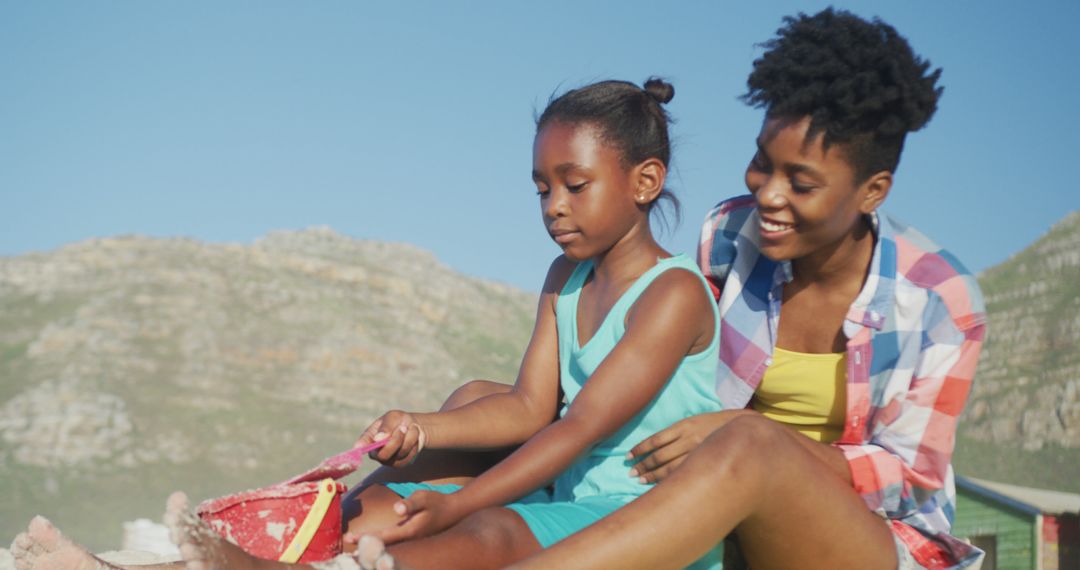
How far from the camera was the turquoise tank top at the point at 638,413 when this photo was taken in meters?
2.78

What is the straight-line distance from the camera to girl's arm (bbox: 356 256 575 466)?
2752 millimetres

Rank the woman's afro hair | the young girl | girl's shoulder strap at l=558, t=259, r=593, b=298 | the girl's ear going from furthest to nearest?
girl's shoulder strap at l=558, t=259, r=593, b=298 < the girl's ear < the woman's afro hair < the young girl

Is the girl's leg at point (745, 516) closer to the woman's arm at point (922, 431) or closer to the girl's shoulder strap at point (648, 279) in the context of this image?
the woman's arm at point (922, 431)

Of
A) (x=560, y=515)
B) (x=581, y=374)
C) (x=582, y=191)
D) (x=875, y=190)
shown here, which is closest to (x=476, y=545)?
(x=560, y=515)

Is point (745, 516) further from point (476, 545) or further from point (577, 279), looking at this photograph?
point (577, 279)

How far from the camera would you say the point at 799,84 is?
280cm

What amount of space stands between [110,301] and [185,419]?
6759 mm

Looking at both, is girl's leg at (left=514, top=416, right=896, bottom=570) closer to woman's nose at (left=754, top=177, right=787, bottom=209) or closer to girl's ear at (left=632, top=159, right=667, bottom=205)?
woman's nose at (left=754, top=177, right=787, bottom=209)

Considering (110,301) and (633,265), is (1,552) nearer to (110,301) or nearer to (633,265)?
(633,265)

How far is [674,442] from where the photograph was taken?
258 cm

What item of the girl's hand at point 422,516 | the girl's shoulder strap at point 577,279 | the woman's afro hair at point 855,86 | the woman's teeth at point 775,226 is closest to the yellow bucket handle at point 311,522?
the girl's hand at point 422,516

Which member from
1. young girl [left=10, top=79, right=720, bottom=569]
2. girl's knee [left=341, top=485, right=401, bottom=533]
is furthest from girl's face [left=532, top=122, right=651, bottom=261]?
girl's knee [left=341, top=485, right=401, bottom=533]

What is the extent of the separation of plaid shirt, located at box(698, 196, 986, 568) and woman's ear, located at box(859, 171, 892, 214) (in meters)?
0.09

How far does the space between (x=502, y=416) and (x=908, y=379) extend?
105cm
